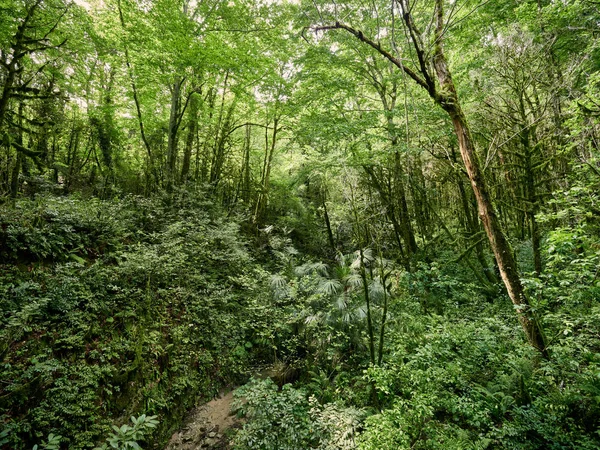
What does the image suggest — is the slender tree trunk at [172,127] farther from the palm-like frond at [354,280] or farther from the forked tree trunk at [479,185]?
the forked tree trunk at [479,185]

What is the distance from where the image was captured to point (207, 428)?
5.02 metres

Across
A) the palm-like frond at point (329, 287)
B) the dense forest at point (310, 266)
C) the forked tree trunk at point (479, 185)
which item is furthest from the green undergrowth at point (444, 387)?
the palm-like frond at point (329, 287)

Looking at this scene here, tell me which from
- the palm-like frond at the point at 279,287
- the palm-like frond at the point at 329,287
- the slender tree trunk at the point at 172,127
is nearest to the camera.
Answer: the palm-like frond at the point at 329,287

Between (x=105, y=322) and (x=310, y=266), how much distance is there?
5299mm

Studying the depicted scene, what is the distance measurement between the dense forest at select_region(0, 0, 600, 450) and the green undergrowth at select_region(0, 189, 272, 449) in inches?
1.4

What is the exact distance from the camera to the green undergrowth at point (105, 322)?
12.5 feet

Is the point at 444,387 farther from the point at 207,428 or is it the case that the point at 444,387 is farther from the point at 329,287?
the point at 207,428

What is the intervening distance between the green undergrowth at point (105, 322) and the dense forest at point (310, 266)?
4 centimetres

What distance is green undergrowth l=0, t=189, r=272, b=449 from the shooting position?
12.5 feet

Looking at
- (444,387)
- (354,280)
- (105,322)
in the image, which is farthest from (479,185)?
(105,322)

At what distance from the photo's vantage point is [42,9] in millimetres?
6867

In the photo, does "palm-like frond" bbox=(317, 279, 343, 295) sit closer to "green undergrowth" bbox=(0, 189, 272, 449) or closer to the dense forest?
the dense forest

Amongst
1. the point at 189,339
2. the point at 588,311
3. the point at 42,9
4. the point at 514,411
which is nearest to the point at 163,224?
the point at 189,339

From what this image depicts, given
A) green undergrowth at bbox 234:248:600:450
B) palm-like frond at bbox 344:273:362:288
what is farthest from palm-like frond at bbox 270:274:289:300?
palm-like frond at bbox 344:273:362:288
